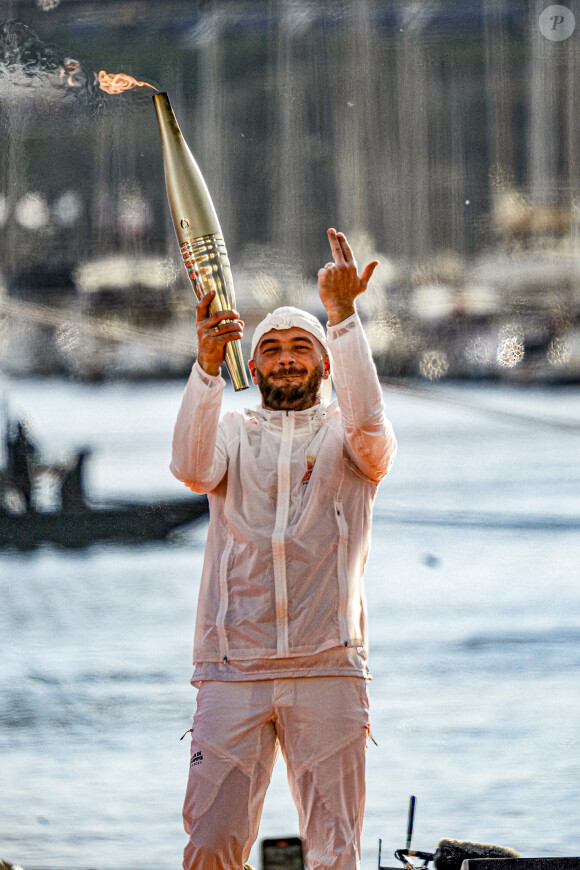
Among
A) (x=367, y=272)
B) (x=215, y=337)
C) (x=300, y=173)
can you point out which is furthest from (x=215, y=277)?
(x=300, y=173)

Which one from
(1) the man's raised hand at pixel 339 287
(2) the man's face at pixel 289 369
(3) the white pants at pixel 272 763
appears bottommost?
(3) the white pants at pixel 272 763

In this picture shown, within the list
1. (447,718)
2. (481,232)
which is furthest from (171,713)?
(481,232)

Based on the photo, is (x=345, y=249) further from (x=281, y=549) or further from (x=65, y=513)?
(x=65, y=513)

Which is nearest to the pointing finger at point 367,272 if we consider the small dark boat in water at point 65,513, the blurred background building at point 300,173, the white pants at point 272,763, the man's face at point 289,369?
the man's face at point 289,369

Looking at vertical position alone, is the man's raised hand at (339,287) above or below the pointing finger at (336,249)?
below

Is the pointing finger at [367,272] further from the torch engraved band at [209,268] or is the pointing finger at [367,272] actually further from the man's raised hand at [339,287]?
the torch engraved band at [209,268]

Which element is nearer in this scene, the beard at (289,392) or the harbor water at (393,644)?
the beard at (289,392)

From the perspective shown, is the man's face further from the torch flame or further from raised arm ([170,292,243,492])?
the torch flame

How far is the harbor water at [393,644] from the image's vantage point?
2980mm

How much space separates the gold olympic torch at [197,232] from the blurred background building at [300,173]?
1209 mm

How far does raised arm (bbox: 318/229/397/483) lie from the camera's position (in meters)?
Answer: 2.01

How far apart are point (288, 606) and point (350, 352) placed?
446 mm

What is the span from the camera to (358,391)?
2.02 m

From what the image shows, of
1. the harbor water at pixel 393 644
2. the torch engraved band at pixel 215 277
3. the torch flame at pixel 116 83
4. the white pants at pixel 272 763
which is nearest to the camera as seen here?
the white pants at pixel 272 763
